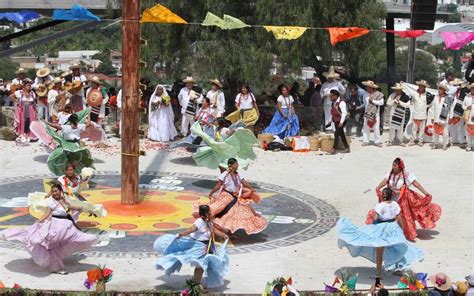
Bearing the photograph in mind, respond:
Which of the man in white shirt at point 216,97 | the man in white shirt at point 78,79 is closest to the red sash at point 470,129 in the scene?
the man in white shirt at point 216,97

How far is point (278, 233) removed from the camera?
13.7 meters

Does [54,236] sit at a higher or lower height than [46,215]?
lower

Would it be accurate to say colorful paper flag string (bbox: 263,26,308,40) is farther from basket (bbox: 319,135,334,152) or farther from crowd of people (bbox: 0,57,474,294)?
basket (bbox: 319,135,334,152)

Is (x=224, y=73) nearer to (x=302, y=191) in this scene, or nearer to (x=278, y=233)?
(x=302, y=191)

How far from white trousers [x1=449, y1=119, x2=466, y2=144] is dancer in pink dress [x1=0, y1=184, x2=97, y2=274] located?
40.5ft

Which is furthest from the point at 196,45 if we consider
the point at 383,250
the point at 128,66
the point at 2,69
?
the point at 2,69

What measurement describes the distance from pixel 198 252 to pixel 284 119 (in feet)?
35.3

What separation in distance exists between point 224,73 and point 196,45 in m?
1.11

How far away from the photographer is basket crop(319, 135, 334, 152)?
20.5m

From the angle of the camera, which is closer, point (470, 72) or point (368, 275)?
point (368, 275)

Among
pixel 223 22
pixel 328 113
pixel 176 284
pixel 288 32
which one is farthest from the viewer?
pixel 328 113

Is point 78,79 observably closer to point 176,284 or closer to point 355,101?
point 355,101

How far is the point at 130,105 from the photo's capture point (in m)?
14.7

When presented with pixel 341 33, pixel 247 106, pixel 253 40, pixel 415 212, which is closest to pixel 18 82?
pixel 247 106
